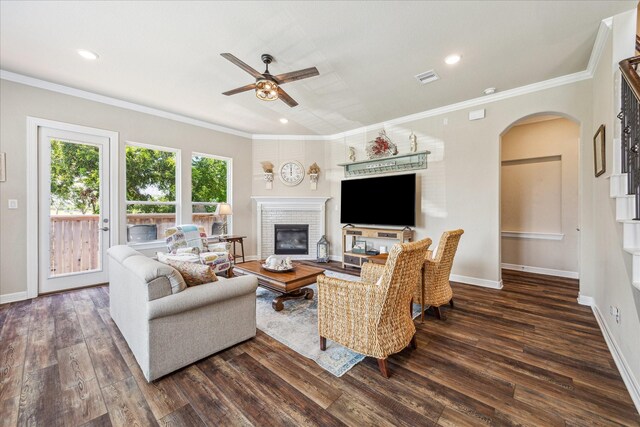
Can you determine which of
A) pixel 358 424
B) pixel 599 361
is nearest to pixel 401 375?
pixel 358 424

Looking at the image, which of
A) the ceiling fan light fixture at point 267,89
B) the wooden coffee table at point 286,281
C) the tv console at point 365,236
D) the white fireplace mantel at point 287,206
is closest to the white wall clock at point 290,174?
the white fireplace mantel at point 287,206

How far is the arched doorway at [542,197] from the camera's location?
14.0 ft

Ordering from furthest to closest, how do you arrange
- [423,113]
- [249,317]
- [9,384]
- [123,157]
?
[423,113] → [123,157] → [249,317] → [9,384]

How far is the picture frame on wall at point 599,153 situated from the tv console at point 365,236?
94.6 inches

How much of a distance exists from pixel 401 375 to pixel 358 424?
1.82 ft

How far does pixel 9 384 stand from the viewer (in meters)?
1.71

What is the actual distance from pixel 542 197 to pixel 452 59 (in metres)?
3.33

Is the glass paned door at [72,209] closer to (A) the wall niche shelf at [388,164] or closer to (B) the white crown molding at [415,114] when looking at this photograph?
(B) the white crown molding at [415,114]

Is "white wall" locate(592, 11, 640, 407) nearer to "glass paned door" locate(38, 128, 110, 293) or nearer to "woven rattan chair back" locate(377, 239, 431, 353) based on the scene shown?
"woven rattan chair back" locate(377, 239, 431, 353)

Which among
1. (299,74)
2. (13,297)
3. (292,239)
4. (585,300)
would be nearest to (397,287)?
(299,74)

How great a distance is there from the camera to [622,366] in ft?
5.99

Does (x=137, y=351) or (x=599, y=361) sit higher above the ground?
(x=137, y=351)

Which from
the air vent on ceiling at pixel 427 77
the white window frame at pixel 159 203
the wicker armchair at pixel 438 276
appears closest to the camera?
the wicker armchair at pixel 438 276

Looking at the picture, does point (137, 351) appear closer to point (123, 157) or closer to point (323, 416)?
point (323, 416)
